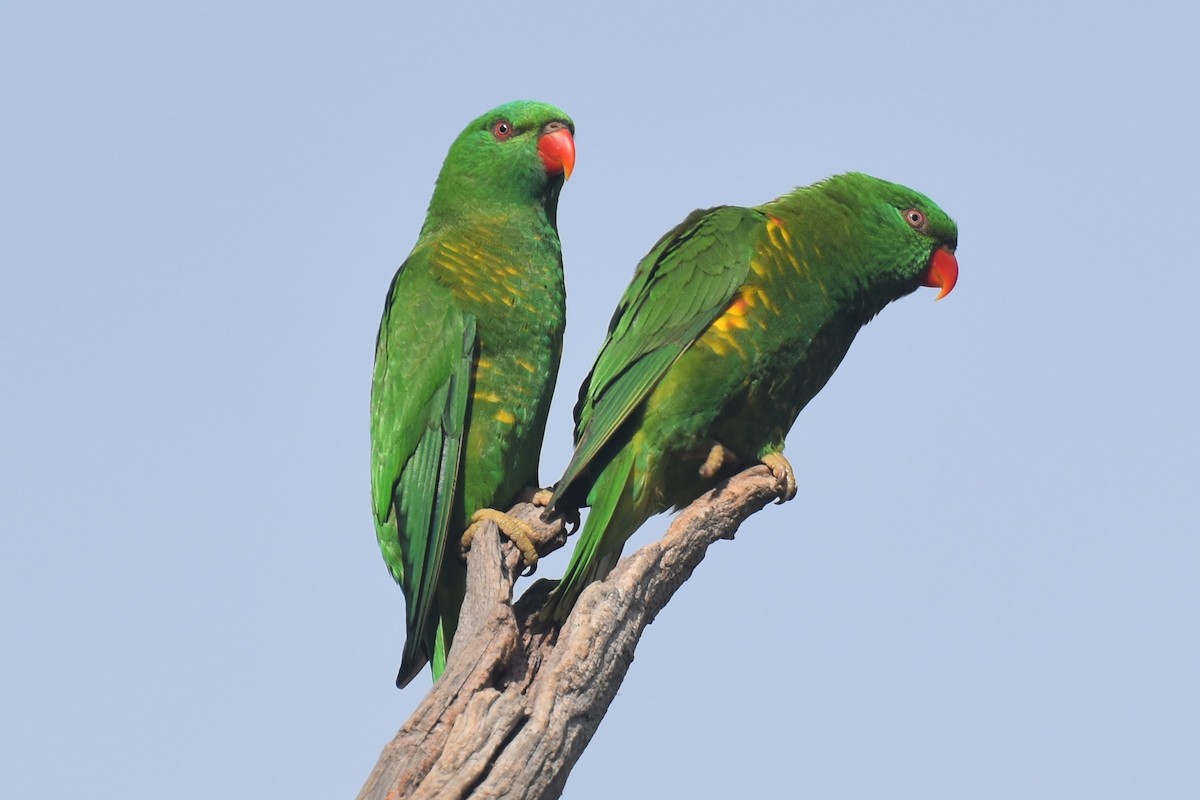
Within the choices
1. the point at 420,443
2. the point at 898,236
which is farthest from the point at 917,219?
the point at 420,443

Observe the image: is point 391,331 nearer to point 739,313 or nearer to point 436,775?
point 739,313

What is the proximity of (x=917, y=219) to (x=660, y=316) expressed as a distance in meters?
1.70

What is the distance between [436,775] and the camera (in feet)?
13.1

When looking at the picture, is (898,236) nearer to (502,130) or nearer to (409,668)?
(502,130)

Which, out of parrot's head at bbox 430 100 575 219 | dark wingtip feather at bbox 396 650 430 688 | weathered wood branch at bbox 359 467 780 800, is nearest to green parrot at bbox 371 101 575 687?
dark wingtip feather at bbox 396 650 430 688

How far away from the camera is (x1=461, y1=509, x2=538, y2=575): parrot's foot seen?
6.07 metres

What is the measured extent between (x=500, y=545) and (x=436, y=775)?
201 cm

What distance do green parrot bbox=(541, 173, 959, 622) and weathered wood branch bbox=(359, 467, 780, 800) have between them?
2.00ft

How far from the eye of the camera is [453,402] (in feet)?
20.7

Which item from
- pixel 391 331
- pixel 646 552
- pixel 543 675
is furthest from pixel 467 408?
pixel 543 675

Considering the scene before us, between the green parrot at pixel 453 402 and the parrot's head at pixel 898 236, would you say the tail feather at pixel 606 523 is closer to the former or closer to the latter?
the green parrot at pixel 453 402

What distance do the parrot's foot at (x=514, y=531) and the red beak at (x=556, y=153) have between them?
82.3 inches

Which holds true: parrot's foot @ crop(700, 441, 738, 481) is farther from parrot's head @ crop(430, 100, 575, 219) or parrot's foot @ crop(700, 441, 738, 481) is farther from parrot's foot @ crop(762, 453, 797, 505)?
parrot's head @ crop(430, 100, 575, 219)

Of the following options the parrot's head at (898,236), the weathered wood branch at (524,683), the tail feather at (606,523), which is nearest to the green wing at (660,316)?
the tail feather at (606,523)
